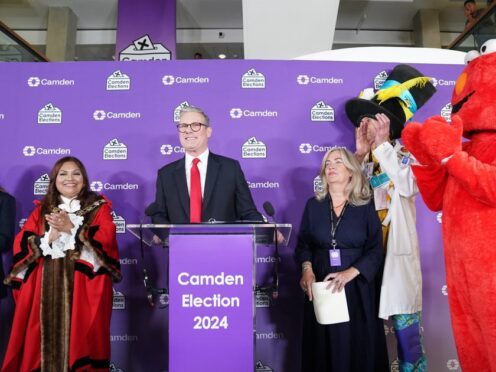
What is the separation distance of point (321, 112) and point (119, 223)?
186 cm

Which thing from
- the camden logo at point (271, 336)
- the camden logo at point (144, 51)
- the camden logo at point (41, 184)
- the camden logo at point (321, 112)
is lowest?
the camden logo at point (271, 336)

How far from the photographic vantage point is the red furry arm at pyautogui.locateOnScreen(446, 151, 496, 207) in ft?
5.96

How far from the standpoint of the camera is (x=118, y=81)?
3891 mm

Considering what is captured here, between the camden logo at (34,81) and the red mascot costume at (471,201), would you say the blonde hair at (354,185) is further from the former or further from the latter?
the camden logo at (34,81)

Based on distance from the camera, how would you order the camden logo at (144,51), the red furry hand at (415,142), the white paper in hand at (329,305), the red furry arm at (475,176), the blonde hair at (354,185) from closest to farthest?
the red furry arm at (475,176) < the red furry hand at (415,142) < the white paper in hand at (329,305) < the blonde hair at (354,185) < the camden logo at (144,51)

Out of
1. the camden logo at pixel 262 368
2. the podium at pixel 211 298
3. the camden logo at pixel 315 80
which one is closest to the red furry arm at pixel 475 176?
the podium at pixel 211 298

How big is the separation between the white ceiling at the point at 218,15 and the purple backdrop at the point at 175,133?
5.10 m

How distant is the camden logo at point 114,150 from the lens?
12.4ft

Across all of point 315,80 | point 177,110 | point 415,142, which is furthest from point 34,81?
point 415,142

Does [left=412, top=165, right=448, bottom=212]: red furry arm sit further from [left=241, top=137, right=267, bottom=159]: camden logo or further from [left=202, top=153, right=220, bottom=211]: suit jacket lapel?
[left=241, top=137, right=267, bottom=159]: camden logo

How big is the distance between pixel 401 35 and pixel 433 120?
826cm

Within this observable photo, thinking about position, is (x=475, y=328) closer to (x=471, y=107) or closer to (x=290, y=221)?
(x=471, y=107)

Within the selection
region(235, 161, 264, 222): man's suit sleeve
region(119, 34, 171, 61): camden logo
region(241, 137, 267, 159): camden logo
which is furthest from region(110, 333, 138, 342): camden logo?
region(119, 34, 171, 61): camden logo

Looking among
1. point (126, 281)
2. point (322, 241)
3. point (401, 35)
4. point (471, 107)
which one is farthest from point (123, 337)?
point (401, 35)
